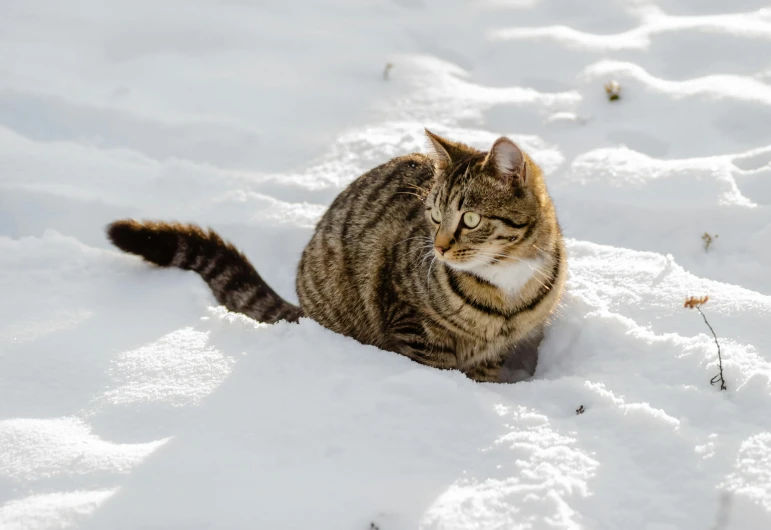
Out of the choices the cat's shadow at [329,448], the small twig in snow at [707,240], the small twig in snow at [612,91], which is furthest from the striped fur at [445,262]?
the small twig in snow at [612,91]

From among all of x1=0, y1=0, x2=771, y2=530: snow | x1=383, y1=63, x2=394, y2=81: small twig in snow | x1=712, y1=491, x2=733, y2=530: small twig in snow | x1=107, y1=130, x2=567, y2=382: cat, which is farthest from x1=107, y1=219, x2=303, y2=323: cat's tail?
x1=383, y1=63, x2=394, y2=81: small twig in snow

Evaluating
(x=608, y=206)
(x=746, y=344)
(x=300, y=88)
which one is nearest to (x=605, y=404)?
(x=746, y=344)

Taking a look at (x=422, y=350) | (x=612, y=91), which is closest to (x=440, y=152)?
(x=422, y=350)

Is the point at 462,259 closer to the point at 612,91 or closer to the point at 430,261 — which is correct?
the point at 430,261

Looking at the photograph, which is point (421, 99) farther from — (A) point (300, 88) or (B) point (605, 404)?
(B) point (605, 404)

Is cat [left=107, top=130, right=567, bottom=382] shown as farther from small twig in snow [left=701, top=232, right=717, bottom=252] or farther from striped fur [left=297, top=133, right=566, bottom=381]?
small twig in snow [left=701, top=232, right=717, bottom=252]

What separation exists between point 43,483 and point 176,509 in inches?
15.3

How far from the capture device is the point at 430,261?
9.50 ft

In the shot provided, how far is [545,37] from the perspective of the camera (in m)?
5.36

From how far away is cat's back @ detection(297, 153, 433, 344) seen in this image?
3.07 metres

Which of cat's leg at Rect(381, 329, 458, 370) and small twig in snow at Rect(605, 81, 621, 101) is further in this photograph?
small twig in snow at Rect(605, 81, 621, 101)

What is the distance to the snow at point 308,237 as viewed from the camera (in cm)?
196

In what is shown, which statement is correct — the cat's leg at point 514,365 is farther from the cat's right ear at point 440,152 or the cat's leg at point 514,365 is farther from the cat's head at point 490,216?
the cat's right ear at point 440,152

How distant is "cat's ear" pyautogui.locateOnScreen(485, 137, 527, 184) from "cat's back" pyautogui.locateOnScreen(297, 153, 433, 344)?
1.41ft
